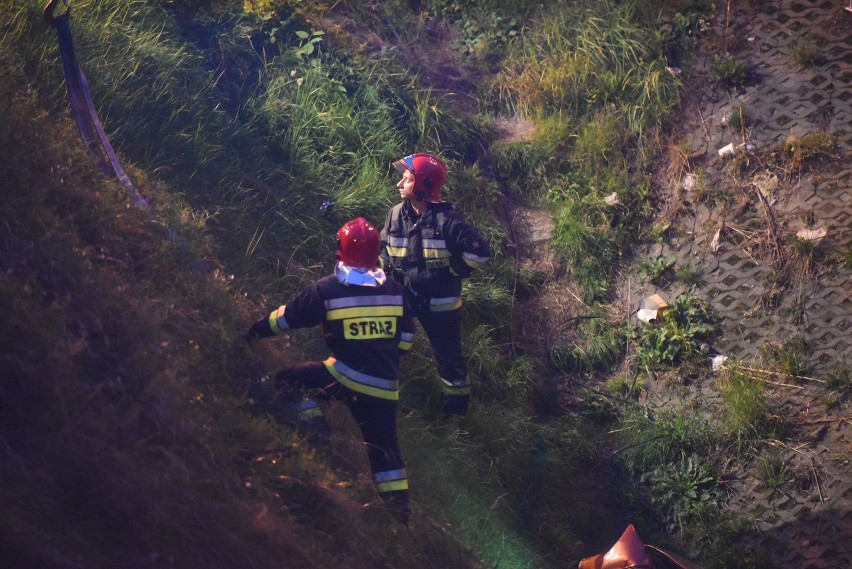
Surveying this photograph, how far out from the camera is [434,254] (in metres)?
5.46

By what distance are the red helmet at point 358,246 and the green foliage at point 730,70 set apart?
4441 mm

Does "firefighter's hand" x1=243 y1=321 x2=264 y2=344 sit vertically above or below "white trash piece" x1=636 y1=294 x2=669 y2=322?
above

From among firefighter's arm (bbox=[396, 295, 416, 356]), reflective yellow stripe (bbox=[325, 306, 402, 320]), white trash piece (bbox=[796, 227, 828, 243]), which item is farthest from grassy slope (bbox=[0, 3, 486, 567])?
white trash piece (bbox=[796, 227, 828, 243])

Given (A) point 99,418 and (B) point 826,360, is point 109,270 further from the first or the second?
(B) point 826,360

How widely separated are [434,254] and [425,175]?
1.80 feet

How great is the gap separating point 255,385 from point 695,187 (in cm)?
447

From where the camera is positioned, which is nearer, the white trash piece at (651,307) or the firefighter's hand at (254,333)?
the firefighter's hand at (254,333)

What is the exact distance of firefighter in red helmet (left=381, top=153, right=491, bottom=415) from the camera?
5.41 m

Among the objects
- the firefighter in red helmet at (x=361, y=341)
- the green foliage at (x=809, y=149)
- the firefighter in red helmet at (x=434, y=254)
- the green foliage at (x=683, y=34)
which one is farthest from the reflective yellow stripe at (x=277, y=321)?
the green foliage at (x=683, y=34)

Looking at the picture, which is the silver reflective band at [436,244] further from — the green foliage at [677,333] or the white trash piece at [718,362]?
the white trash piece at [718,362]

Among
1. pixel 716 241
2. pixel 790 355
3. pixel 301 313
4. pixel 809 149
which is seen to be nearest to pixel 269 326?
pixel 301 313

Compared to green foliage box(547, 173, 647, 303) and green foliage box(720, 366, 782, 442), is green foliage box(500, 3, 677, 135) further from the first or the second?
green foliage box(720, 366, 782, 442)

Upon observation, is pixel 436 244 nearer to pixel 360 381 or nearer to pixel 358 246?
pixel 358 246

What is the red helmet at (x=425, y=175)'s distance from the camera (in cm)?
546
